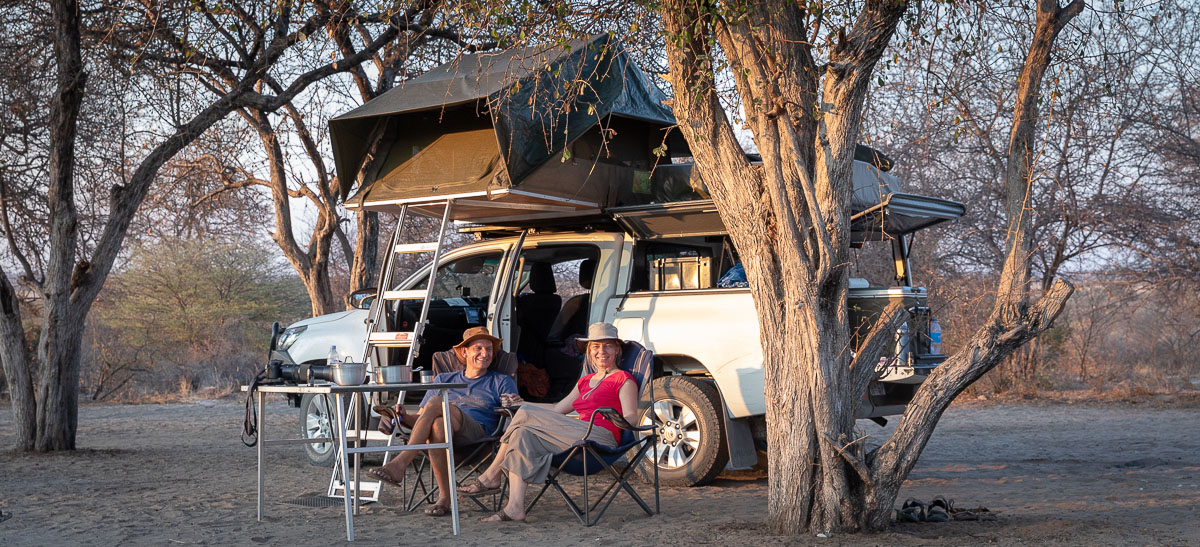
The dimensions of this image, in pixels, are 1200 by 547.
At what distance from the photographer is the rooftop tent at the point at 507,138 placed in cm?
736

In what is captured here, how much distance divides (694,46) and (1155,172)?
35.2 ft

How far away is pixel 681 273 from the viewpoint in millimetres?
7852

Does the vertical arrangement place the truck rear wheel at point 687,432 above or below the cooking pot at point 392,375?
below

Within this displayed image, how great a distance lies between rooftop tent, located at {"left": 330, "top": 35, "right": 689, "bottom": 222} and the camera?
7.36 metres

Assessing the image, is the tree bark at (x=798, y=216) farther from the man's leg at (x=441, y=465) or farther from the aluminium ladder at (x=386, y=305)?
the aluminium ladder at (x=386, y=305)

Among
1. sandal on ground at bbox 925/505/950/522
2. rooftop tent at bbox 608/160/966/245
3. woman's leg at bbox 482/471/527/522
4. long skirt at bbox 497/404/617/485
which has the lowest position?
sandal on ground at bbox 925/505/950/522

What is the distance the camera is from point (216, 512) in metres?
6.45

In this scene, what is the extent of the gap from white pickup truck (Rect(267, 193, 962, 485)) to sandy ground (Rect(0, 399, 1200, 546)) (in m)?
0.45

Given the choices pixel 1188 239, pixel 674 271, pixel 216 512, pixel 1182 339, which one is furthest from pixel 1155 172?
pixel 216 512

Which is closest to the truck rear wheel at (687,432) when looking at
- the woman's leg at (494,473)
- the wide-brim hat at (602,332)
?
the wide-brim hat at (602,332)

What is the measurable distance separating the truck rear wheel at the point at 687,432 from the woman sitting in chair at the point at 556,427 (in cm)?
79

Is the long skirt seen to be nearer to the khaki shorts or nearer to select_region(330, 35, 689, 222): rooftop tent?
the khaki shorts

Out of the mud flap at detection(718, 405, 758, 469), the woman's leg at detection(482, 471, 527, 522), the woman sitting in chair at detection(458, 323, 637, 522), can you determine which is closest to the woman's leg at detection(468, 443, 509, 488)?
the woman sitting in chair at detection(458, 323, 637, 522)

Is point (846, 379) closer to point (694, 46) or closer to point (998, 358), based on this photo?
point (998, 358)
